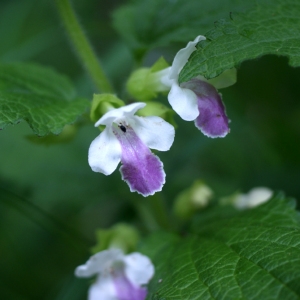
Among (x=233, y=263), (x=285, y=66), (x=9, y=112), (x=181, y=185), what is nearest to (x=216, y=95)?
(x=233, y=263)

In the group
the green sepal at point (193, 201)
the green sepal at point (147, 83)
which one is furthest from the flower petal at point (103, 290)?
the green sepal at point (147, 83)

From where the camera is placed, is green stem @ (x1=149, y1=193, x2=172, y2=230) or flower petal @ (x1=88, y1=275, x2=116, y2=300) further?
green stem @ (x1=149, y1=193, x2=172, y2=230)

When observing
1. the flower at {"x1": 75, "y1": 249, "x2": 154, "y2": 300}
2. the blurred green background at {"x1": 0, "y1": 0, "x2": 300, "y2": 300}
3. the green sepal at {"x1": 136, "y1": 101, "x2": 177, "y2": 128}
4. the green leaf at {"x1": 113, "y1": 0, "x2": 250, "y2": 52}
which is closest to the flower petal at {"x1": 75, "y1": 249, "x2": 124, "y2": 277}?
the flower at {"x1": 75, "y1": 249, "x2": 154, "y2": 300}

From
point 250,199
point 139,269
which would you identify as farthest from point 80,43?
point 250,199

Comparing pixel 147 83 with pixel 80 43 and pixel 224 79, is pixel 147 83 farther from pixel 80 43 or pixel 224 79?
pixel 80 43

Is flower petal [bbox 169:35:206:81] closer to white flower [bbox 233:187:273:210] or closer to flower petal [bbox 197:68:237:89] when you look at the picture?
flower petal [bbox 197:68:237:89]

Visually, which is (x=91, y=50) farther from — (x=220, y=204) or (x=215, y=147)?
(x=215, y=147)
